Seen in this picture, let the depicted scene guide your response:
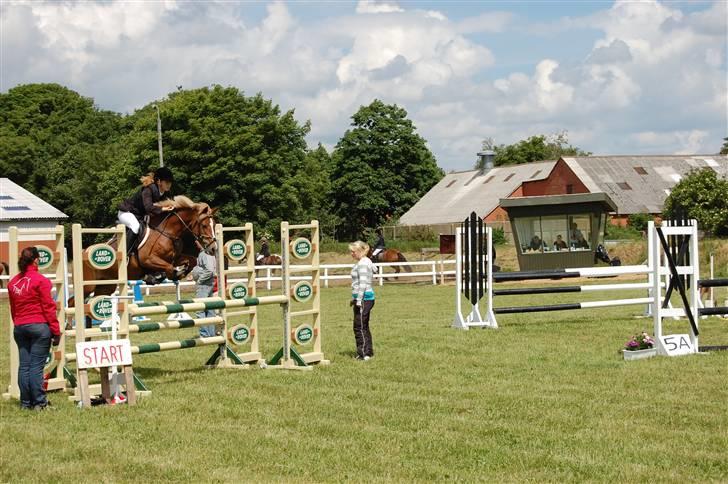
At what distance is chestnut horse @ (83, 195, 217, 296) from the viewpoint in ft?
46.9

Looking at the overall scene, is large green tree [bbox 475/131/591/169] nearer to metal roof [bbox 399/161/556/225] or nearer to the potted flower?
metal roof [bbox 399/161/556/225]

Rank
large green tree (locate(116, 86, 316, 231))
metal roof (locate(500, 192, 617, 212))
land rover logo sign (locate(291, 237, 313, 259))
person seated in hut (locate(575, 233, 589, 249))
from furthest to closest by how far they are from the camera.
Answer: large green tree (locate(116, 86, 316, 231)), person seated in hut (locate(575, 233, 589, 249)), metal roof (locate(500, 192, 617, 212)), land rover logo sign (locate(291, 237, 313, 259))

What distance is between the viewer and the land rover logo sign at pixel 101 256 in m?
11.6

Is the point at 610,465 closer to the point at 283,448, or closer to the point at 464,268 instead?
the point at 283,448

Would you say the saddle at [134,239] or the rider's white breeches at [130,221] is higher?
the rider's white breeches at [130,221]

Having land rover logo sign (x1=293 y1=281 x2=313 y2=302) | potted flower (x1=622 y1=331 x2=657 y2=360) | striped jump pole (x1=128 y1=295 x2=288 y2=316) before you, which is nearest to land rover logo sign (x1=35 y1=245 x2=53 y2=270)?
striped jump pole (x1=128 y1=295 x2=288 y2=316)

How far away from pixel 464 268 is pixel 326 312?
6492 mm

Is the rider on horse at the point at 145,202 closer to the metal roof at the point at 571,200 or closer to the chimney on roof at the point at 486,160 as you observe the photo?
the metal roof at the point at 571,200

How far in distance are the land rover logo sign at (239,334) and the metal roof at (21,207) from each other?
44.0 meters

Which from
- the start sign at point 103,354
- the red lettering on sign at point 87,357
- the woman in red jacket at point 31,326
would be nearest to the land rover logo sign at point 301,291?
the start sign at point 103,354

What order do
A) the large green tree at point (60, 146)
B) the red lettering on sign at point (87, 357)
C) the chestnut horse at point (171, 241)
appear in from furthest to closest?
the large green tree at point (60, 146), the chestnut horse at point (171, 241), the red lettering on sign at point (87, 357)

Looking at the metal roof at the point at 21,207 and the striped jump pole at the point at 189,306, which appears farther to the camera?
the metal roof at the point at 21,207

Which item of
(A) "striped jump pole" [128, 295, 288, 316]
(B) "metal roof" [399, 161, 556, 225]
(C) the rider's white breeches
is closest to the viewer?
(A) "striped jump pole" [128, 295, 288, 316]

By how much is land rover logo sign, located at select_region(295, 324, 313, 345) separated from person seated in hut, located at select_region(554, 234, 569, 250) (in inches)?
980
